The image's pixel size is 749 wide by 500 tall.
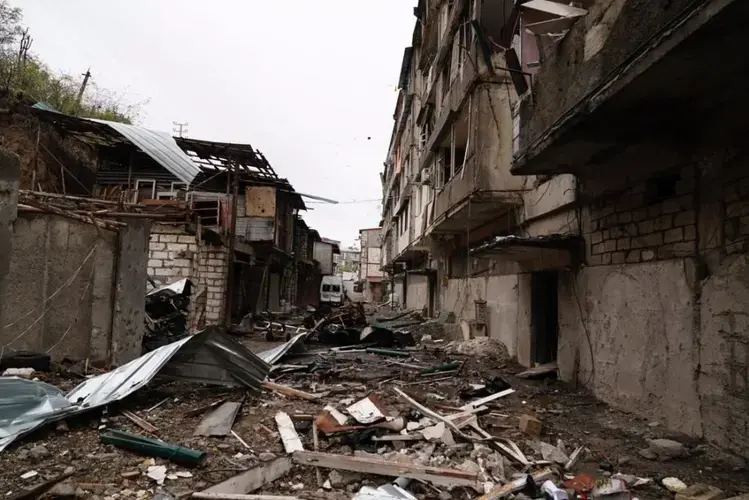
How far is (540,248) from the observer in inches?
307

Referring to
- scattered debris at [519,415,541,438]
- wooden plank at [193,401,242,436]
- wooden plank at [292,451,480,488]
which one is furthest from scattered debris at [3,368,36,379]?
scattered debris at [519,415,541,438]

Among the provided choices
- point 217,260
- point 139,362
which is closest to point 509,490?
point 139,362

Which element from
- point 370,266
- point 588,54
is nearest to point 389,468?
point 588,54

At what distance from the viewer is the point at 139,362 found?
6.18m

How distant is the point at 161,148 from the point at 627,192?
12.3 meters

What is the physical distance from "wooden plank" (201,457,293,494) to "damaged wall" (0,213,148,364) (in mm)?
5050

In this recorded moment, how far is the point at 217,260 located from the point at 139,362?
9581 millimetres

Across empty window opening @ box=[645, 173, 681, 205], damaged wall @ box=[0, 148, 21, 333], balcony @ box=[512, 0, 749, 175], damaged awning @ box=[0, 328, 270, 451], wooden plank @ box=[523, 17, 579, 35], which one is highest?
wooden plank @ box=[523, 17, 579, 35]

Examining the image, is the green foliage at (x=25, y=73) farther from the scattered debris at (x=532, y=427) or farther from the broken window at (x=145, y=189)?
the scattered debris at (x=532, y=427)

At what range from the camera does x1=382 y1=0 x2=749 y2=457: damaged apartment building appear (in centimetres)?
407

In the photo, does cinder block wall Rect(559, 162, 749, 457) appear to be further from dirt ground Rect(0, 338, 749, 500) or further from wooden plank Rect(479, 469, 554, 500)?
wooden plank Rect(479, 469, 554, 500)

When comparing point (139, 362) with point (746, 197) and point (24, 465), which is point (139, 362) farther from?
point (746, 197)

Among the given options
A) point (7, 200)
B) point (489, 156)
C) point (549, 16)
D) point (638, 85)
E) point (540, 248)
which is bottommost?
point (7, 200)

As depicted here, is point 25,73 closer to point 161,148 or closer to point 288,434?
point 161,148
